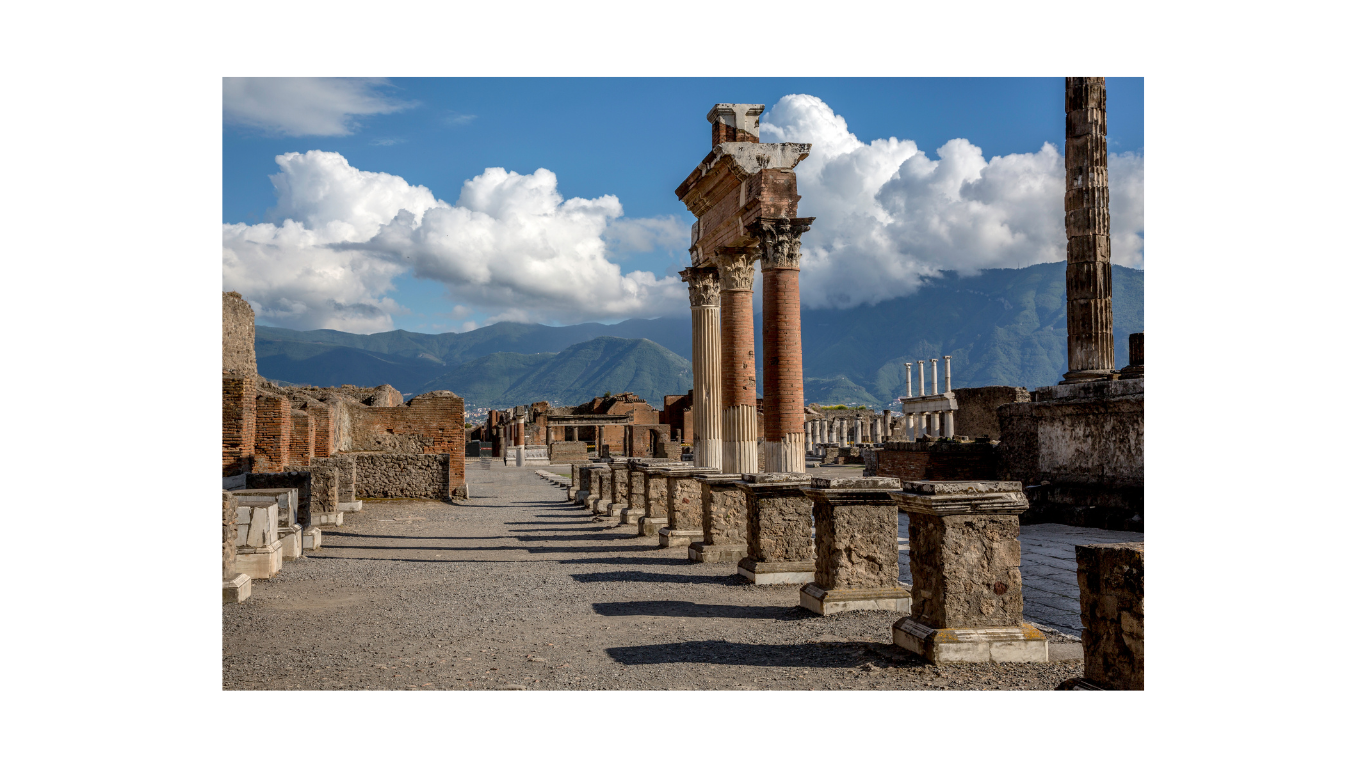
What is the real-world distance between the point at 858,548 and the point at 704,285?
8.65 meters

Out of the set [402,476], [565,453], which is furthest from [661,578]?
[565,453]

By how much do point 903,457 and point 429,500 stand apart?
32.1 ft

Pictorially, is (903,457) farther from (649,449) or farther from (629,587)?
(649,449)

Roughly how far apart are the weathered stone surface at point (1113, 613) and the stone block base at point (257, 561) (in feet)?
25.6

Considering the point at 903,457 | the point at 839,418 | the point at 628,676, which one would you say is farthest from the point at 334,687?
the point at 839,418

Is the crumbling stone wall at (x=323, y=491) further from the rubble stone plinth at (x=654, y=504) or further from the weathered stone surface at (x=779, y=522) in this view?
the weathered stone surface at (x=779, y=522)

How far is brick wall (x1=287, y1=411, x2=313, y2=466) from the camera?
15148 millimetres

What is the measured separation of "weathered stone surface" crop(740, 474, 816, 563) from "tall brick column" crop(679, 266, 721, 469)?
20.3 feet

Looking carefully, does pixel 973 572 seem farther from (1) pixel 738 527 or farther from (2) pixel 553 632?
(1) pixel 738 527

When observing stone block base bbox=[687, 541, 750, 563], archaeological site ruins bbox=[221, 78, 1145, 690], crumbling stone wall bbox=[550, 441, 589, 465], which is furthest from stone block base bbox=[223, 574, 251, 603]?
crumbling stone wall bbox=[550, 441, 589, 465]

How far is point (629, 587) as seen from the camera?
8.70 m

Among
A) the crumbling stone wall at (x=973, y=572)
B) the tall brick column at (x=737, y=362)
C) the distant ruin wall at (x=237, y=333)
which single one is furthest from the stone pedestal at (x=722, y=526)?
the distant ruin wall at (x=237, y=333)

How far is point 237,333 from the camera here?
632 inches

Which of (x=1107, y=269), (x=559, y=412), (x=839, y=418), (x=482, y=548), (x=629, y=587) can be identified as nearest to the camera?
(x=629, y=587)
